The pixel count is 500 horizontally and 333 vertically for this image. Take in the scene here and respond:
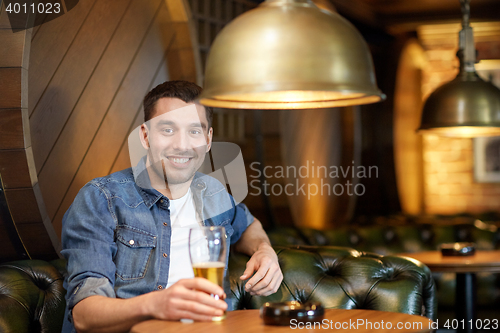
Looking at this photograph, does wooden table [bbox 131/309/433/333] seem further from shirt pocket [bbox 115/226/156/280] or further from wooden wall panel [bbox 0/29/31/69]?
wooden wall panel [bbox 0/29/31/69]

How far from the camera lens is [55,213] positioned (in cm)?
182

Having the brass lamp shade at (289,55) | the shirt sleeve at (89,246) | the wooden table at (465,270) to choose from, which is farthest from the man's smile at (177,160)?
the wooden table at (465,270)

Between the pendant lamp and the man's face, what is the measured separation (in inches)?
54.9

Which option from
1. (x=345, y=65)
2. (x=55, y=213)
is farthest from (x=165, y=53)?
(x=345, y=65)

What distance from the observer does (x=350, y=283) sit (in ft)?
5.82

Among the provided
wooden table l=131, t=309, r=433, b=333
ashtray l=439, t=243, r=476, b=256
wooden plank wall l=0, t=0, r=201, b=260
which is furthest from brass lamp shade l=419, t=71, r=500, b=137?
wooden table l=131, t=309, r=433, b=333

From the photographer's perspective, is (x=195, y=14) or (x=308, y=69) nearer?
(x=308, y=69)

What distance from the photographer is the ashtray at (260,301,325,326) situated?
1178mm

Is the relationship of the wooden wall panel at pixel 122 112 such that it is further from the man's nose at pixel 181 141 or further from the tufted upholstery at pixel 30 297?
the man's nose at pixel 181 141

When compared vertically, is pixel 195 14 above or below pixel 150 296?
above

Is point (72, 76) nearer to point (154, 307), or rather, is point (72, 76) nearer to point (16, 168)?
point (16, 168)

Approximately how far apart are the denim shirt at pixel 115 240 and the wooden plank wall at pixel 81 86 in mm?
224

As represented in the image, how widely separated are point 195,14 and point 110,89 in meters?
0.67

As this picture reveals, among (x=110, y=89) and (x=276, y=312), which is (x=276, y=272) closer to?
(x=276, y=312)
